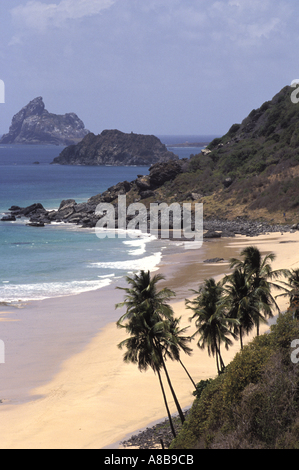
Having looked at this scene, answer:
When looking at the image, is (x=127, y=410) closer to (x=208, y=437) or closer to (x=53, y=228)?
(x=208, y=437)

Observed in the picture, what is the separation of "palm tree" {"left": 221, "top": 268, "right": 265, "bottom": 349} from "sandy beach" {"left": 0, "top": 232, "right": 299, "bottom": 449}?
14.7 ft

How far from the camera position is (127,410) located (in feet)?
66.7

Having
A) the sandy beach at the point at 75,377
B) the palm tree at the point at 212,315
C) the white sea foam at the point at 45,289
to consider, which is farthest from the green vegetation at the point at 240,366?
the white sea foam at the point at 45,289

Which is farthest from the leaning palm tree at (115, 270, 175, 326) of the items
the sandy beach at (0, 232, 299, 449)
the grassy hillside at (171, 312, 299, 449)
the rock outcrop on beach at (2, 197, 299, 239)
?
the rock outcrop on beach at (2, 197, 299, 239)

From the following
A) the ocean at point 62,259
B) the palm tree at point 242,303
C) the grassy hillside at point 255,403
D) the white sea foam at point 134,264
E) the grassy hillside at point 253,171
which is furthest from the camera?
the grassy hillside at point 253,171

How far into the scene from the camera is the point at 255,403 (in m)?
13.6

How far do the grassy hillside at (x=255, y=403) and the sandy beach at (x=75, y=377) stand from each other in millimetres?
4105

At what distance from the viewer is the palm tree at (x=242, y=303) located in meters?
19.8

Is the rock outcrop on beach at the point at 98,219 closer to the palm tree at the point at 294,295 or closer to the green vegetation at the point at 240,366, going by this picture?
the palm tree at the point at 294,295

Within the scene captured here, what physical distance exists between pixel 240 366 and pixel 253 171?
6573 centimetres

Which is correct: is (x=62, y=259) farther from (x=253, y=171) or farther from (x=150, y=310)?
(x=253, y=171)

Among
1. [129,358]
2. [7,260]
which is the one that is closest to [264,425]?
[129,358]

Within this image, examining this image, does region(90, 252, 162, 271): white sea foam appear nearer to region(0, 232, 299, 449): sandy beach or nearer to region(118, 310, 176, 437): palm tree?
region(0, 232, 299, 449): sandy beach
